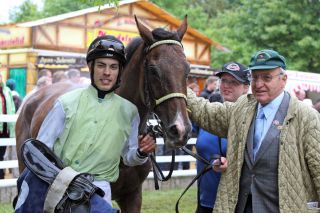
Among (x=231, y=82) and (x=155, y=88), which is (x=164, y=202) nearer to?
(x=231, y=82)

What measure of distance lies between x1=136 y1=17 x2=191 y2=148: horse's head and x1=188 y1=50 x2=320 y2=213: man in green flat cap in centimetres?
41

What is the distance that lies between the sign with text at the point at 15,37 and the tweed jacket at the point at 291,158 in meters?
15.9

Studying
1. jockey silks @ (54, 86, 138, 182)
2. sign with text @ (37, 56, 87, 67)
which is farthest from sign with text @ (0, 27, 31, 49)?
jockey silks @ (54, 86, 138, 182)

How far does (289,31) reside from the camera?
82.6 ft

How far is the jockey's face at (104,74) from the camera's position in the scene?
377 cm

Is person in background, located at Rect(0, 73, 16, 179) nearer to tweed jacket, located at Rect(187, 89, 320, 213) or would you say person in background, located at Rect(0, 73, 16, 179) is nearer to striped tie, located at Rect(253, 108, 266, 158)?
tweed jacket, located at Rect(187, 89, 320, 213)

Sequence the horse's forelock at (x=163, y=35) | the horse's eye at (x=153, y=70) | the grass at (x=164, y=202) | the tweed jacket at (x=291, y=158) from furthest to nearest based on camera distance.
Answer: the grass at (x=164, y=202), the horse's forelock at (x=163, y=35), the horse's eye at (x=153, y=70), the tweed jacket at (x=291, y=158)

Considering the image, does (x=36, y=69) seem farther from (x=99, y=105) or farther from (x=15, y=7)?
(x=15, y=7)

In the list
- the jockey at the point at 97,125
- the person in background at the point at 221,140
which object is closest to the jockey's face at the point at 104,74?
the jockey at the point at 97,125

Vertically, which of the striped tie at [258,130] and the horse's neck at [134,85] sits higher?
the horse's neck at [134,85]

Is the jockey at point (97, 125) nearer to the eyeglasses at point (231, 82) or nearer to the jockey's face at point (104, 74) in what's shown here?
the jockey's face at point (104, 74)

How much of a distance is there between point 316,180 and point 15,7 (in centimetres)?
4614

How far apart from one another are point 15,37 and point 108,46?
641 inches

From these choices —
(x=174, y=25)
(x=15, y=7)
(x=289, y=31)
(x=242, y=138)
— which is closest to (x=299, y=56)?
(x=289, y=31)
